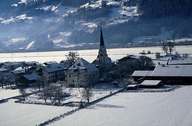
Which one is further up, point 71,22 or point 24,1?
point 24,1

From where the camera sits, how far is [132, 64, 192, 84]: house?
41.3m

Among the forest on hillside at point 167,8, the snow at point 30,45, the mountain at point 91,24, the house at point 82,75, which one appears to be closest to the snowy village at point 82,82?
the house at point 82,75

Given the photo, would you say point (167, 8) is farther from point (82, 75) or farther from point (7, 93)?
point (7, 93)

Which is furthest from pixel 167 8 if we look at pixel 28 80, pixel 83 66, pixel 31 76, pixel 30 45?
pixel 28 80

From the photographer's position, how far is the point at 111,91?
38938mm

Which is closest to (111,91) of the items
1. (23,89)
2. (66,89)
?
(66,89)

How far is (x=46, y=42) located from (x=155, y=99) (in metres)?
92.9

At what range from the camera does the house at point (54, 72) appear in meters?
47.6

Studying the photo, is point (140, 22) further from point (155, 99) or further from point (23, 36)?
point (155, 99)

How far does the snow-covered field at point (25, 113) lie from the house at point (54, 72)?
11856mm

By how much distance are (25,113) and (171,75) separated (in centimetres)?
1631

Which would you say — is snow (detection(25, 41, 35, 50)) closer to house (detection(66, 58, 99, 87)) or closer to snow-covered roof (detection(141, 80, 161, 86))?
house (detection(66, 58, 99, 87))

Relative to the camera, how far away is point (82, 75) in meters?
43.6

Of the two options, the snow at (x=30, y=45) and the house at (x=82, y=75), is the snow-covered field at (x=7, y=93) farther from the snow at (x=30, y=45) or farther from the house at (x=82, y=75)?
the snow at (x=30, y=45)
